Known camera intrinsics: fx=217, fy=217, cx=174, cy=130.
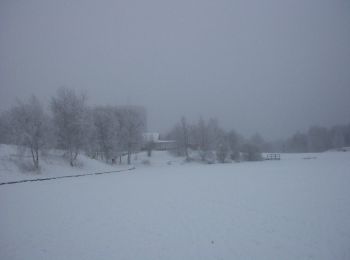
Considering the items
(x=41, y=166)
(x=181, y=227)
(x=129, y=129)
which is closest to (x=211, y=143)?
(x=129, y=129)

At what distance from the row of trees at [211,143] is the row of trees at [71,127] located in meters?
21.6

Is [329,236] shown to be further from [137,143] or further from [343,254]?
[137,143]

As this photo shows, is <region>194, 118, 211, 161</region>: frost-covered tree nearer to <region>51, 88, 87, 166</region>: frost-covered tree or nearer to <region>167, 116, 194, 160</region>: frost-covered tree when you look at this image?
<region>167, 116, 194, 160</region>: frost-covered tree

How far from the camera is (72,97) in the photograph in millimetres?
38562

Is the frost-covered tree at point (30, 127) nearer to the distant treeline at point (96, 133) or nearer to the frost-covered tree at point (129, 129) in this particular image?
the distant treeline at point (96, 133)

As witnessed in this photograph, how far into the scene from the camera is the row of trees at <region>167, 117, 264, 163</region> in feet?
218

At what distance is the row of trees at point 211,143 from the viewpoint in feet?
218

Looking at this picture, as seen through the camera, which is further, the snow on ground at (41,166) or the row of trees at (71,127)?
the row of trees at (71,127)

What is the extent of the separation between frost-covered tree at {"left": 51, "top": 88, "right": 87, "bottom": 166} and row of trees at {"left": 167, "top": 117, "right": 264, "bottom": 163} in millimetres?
34955

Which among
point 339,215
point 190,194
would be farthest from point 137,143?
point 339,215

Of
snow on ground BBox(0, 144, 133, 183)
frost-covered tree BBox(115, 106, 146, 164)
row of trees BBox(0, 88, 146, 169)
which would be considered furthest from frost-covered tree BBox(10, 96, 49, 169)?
frost-covered tree BBox(115, 106, 146, 164)

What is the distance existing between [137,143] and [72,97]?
1789 cm

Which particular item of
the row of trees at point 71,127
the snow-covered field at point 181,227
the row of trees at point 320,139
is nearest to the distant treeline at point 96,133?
the row of trees at point 71,127

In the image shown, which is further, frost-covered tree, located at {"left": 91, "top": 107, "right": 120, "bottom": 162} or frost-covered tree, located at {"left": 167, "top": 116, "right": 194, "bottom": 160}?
frost-covered tree, located at {"left": 167, "top": 116, "right": 194, "bottom": 160}
